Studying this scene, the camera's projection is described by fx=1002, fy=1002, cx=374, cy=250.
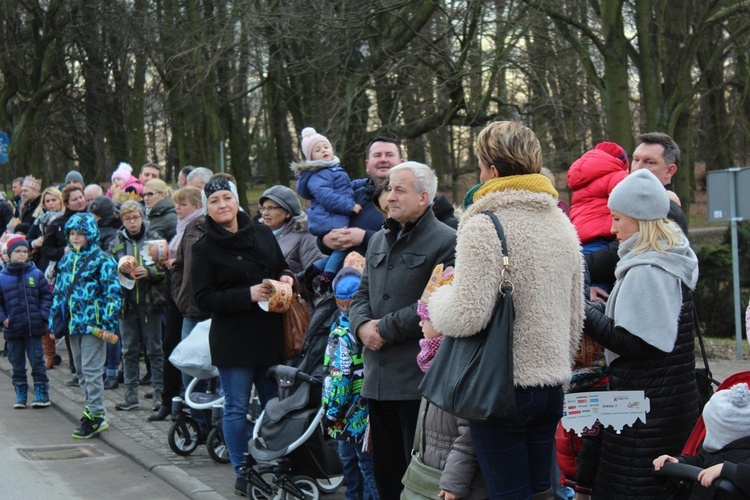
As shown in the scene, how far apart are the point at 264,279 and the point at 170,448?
85.7 inches

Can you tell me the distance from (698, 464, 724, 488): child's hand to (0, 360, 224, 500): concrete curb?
11.8 ft

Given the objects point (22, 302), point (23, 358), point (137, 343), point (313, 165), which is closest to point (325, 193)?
point (313, 165)

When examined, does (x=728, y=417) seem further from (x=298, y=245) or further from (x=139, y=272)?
(x=139, y=272)

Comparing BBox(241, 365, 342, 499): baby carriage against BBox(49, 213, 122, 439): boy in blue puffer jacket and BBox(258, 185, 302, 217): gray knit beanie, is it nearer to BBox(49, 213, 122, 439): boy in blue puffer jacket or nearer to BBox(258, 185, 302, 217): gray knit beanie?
BBox(258, 185, 302, 217): gray knit beanie

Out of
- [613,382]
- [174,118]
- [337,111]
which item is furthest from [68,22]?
[613,382]

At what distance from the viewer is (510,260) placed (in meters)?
3.99

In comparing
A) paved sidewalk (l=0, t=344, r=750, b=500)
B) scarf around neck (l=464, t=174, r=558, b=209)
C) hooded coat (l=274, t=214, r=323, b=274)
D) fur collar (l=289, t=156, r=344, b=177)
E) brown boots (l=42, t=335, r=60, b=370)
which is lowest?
paved sidewalk (l=0, t=344, r=750, b=500)

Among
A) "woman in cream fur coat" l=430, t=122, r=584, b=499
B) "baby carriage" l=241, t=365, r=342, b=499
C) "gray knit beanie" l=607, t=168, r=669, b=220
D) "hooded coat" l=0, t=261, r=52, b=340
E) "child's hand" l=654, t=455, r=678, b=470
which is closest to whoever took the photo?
"woman in cream fur coat" l=430, t=122, r=584, b=499

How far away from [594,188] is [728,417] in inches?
76.4

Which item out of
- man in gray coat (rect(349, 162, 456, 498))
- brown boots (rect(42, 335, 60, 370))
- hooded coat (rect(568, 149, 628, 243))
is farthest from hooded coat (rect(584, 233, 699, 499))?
brown boots (rect(42, 335, 60, 370))

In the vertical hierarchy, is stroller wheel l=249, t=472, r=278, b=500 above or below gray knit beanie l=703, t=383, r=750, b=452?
below

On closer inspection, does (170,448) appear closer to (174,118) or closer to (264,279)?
(264,279)

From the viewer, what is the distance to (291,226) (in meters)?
7.85

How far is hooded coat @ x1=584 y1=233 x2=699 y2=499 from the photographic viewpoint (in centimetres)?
442
